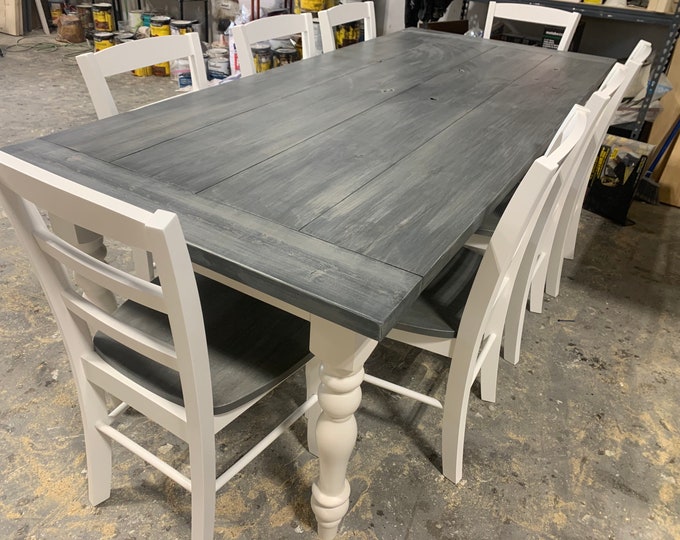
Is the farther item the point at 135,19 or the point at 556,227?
the point at 135,19

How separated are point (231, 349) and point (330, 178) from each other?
0.39 m

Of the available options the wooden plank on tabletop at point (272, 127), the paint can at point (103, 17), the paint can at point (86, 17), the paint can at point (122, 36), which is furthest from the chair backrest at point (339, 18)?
the paint can at point (86, 17)

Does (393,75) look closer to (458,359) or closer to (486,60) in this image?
(486,60)

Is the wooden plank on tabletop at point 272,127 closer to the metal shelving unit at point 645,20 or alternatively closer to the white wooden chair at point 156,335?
the white wooden chair at point 156,335

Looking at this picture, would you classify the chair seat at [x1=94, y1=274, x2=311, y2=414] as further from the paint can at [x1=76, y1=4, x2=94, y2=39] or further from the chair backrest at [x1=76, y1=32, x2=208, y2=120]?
the paint can at [x1=76, y1=4, x2=94, y2=39]

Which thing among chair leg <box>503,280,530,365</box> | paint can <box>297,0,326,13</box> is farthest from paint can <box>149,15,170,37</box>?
chair leg <box>503,280,530,365</box>

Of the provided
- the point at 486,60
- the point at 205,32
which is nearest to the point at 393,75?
the point at 486,60

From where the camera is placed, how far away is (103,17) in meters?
4.28

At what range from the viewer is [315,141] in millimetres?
1265

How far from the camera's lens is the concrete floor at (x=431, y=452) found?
1239 millimetres

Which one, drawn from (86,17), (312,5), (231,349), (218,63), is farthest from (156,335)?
(86,17)

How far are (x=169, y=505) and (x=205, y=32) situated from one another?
4.07 metres

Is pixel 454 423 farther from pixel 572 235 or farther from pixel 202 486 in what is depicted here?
pixel 572 235

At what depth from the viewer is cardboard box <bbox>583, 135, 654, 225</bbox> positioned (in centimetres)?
243
